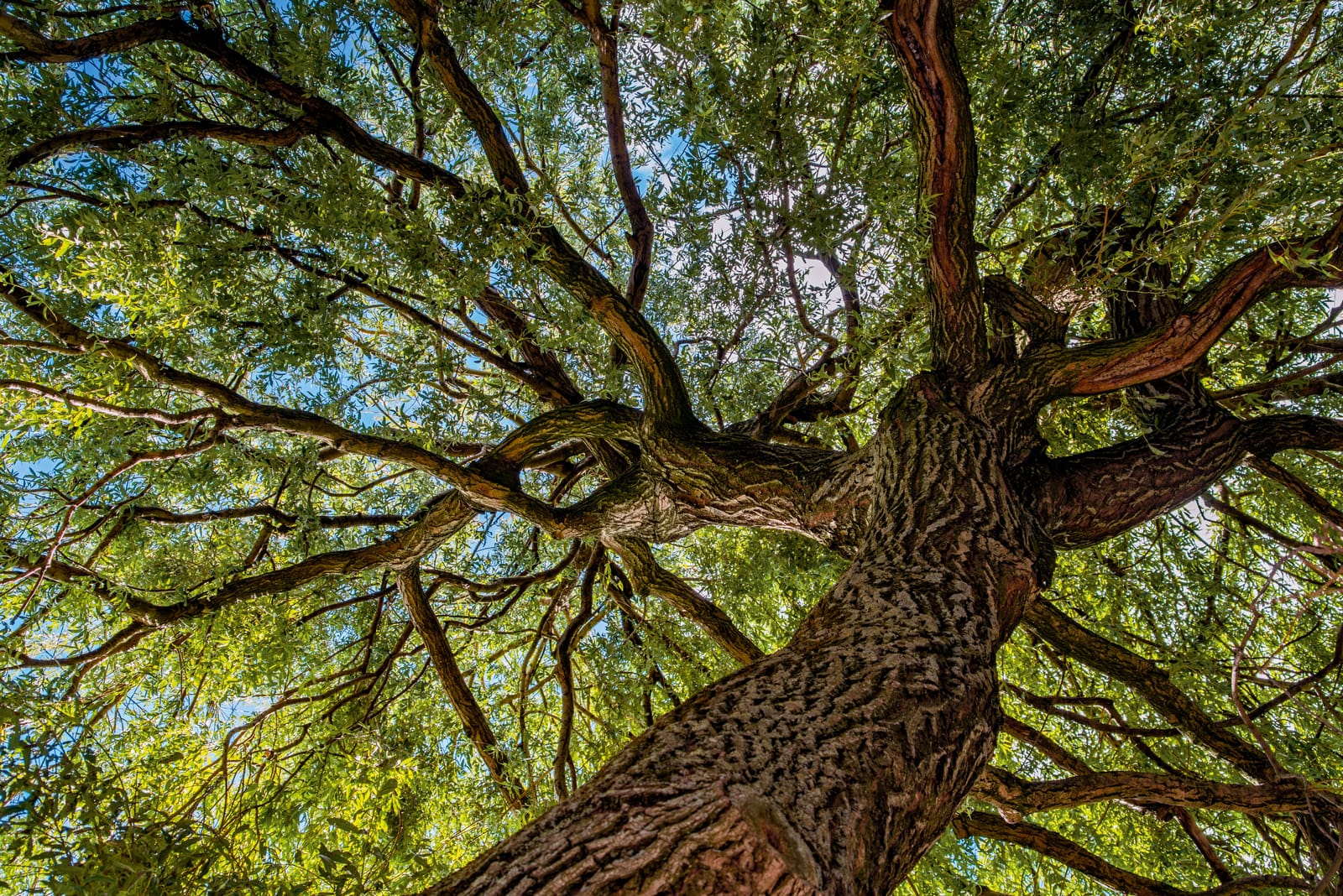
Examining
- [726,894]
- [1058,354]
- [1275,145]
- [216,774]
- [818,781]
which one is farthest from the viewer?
[216,774]

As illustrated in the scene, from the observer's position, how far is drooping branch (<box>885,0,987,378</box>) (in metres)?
2.68

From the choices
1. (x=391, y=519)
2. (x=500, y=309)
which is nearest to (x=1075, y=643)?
(x=500, y=309)

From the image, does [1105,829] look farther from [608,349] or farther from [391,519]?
[391,519]

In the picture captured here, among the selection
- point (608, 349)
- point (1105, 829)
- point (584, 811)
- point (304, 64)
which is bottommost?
point (1105, 829)

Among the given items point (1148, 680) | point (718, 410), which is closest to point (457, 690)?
point (718, 410)

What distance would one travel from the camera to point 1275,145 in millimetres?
2740

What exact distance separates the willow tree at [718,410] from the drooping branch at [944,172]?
18 millimetres

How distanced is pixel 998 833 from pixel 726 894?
2942 millimetres

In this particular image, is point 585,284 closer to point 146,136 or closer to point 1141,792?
point 146,136

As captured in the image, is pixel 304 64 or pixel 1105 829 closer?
pixel 304 64

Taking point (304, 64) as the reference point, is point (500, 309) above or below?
below

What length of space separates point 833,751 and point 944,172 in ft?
7.71

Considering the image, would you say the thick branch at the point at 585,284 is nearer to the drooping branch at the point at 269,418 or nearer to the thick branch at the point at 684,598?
the drooping branch at the point at 269,418

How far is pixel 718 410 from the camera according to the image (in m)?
4.93
